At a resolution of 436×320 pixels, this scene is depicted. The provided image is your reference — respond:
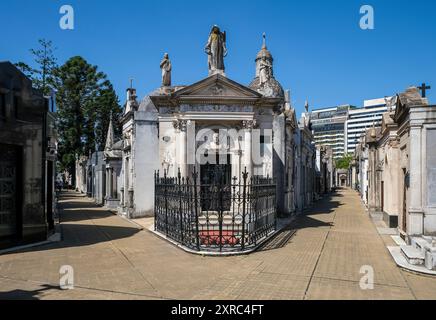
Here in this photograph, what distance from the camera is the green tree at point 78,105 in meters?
38.2

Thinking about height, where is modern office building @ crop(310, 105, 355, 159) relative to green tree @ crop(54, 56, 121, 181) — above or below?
above

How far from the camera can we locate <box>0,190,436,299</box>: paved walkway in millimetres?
6852

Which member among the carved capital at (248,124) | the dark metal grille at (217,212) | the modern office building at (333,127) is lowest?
the dark metal grille at (217,212)

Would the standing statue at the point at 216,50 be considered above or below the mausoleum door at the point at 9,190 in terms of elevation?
above

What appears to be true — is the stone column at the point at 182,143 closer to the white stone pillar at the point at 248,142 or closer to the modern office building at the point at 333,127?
the white stone pillar at the point at 248,142

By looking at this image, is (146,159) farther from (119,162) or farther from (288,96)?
(288,96)

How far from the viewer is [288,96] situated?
25.6m

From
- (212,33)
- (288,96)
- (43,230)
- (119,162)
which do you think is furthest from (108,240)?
(288,96)

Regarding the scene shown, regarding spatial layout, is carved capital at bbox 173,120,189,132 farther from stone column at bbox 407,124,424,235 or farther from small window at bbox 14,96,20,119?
stone column at bbox 407,124,424,235

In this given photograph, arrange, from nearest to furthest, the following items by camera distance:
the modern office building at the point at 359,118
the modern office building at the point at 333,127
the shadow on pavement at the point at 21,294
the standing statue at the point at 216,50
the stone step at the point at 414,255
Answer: the shadow on pavement at the point at 21,294 < the stone step at the point at 414,255 < the standing statue at the point at 216,50 < the modern office building at the point at 359,118 < the modern office building at the point at 333,127

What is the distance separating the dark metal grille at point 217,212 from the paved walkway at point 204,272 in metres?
0.61

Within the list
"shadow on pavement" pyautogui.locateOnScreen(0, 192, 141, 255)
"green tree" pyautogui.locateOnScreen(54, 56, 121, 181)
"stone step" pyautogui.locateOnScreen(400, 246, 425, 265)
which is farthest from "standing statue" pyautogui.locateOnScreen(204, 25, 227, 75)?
"green tree" pyautogui.locateOnScreen(54, 56, 121, 181)

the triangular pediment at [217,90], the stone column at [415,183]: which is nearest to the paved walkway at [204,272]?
the stone column at [415,183]

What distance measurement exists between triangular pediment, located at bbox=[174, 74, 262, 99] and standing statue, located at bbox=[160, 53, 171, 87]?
325 cm
